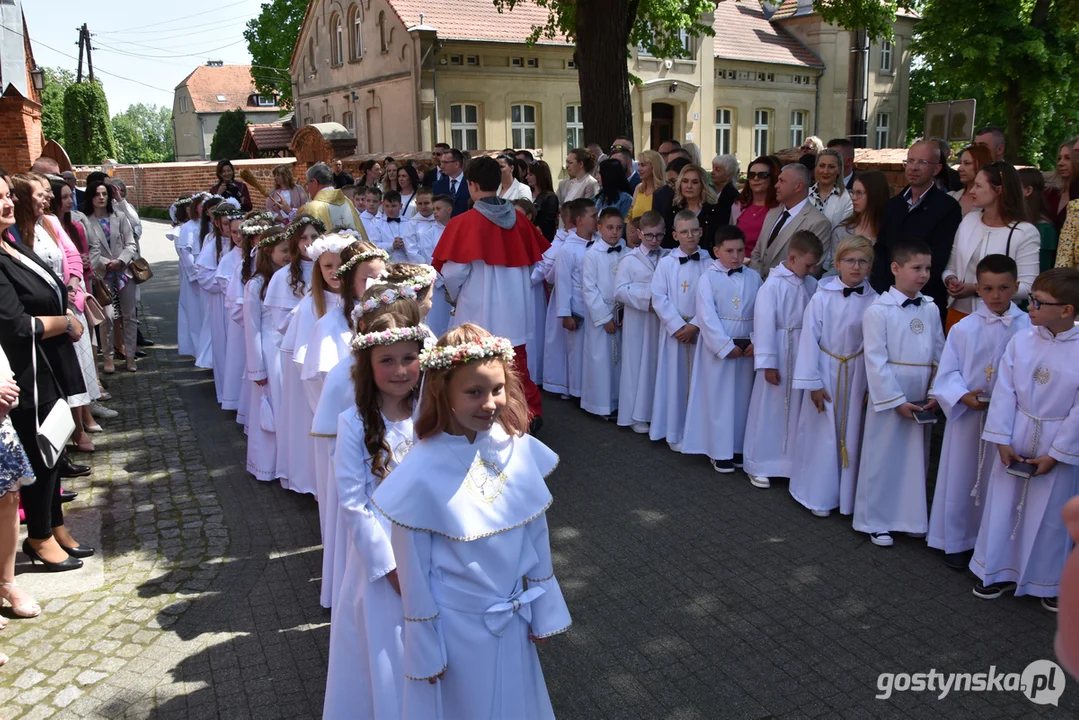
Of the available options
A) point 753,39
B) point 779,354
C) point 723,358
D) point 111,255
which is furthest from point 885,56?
point 779,354

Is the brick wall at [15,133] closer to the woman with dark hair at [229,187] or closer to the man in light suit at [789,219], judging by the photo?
the woman with dark hair at [229,187]

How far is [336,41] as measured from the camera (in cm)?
3444

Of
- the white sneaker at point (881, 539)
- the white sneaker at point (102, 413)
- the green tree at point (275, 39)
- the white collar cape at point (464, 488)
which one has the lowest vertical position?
the white sneaker at point (881, 539)

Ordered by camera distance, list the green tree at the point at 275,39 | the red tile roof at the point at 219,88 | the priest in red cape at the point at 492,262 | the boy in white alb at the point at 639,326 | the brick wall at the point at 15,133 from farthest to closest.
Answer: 1. the red tile roof at the point at 219,88
2. the green tree at the point at 275,39
3. the brick wall at the point at 15,133
4. the boy in white alb at the point at 639,326
5. the priest in red cape at the point at 492,262

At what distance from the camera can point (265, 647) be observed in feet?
14.8

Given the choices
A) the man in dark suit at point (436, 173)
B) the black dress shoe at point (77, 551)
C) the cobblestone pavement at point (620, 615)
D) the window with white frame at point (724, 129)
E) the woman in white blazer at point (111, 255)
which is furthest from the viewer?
Result: the window with white frame at point (724, 129)

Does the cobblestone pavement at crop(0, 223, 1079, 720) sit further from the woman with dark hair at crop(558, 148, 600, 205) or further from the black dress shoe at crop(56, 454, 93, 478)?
the woman with dark hair at crop(558, 148, 600, 205)

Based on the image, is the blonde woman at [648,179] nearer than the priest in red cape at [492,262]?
No

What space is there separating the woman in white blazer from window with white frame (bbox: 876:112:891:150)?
35.7 meters

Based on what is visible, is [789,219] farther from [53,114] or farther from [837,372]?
[53,114]

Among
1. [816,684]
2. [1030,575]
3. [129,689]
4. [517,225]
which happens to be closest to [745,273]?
[517,225]

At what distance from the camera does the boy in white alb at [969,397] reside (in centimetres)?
507

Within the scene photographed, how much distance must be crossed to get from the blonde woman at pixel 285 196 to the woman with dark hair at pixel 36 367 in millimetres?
5029

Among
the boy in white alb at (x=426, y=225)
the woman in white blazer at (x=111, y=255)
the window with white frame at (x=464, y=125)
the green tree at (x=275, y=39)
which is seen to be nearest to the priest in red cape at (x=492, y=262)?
the boy in white alb at (x=426, y=225)
